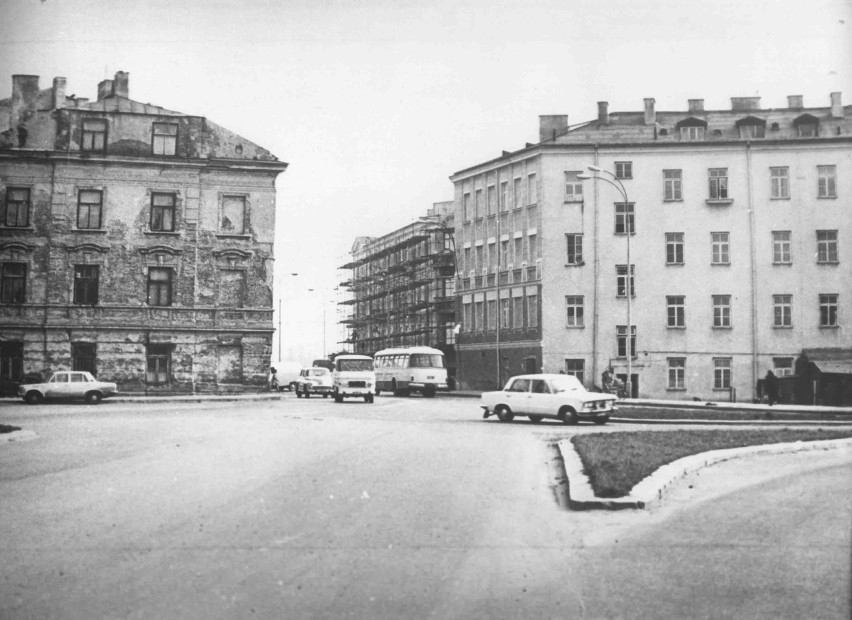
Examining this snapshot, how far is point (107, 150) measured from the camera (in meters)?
50.4

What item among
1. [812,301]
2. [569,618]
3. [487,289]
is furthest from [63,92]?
[569,618]

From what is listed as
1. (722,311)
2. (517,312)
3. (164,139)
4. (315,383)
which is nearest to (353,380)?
(315,383)

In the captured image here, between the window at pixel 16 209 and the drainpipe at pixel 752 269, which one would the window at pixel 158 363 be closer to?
the window at pixel 16 209

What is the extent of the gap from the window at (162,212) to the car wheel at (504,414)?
1095 inches

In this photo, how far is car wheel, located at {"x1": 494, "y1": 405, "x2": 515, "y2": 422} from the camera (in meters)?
29.1

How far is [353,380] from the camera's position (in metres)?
43.1

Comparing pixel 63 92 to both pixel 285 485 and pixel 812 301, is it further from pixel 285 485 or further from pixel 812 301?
pixel 285 485

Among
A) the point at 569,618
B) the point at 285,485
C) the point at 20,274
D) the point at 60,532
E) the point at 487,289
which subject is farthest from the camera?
the point at 487,289

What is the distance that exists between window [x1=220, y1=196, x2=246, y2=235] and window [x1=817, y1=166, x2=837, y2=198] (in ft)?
110

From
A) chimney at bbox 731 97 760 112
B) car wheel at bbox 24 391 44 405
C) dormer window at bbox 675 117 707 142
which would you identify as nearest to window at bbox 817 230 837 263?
dormer window at bbox 675 117 707 142

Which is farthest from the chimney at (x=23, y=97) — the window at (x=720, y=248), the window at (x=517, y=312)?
the window at (x=720, y=248)

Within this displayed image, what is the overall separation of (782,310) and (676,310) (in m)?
6.04

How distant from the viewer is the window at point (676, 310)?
5606 centimetres

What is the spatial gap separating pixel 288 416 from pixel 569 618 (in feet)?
77.0
